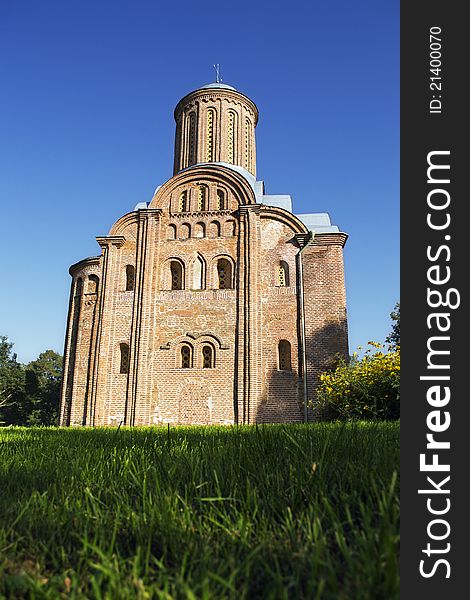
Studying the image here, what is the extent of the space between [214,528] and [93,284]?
1799cm

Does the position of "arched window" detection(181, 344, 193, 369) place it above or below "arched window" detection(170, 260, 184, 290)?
below

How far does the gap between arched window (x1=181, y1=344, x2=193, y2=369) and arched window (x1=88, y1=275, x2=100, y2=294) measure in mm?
4604

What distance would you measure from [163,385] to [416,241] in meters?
15.4

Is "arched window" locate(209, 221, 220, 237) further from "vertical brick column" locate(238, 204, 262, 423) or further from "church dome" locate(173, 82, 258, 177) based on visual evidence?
"church dome" locate(173, 82, 258, 177)

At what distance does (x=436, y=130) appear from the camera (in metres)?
1.63

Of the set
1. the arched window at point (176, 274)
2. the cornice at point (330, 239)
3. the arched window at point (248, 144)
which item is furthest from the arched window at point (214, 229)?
the arched window at point (248, 144)

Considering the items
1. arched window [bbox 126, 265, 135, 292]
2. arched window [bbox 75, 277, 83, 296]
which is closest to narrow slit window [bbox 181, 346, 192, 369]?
arched window [bbox 126, 265, 135, 292]

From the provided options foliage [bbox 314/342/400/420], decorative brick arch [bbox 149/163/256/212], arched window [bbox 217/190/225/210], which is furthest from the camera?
arched window [bbox 217/190/225/210]

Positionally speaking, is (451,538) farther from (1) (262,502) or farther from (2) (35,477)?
A: (2) (35,477)

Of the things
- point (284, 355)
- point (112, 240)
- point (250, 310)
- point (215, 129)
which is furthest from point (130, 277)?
point (215, 129)

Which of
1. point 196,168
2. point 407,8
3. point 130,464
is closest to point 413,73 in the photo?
point 407,8

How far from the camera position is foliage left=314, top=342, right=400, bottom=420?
37.9ft

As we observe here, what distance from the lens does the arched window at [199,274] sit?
17552 millimetres

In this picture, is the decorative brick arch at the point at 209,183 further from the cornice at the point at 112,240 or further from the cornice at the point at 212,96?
the cornice at the point at 212,96
